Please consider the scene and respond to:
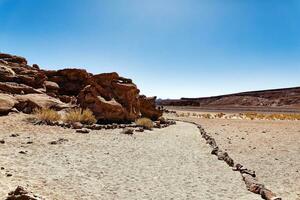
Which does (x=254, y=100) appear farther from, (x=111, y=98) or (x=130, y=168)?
(x=130, y=168)

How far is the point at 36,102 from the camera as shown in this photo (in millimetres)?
24734

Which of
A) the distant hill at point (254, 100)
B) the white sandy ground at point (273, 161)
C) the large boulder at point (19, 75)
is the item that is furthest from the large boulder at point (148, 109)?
the distant hill at point (254, 100)

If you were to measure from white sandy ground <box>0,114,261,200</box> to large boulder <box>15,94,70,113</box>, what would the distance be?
8262 millimetres

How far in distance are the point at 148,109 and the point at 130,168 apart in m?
24.3

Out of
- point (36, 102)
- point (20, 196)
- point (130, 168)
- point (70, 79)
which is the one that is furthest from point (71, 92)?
point (20, 196)

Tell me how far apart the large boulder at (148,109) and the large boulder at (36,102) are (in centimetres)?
882

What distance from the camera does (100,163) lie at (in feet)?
36.1

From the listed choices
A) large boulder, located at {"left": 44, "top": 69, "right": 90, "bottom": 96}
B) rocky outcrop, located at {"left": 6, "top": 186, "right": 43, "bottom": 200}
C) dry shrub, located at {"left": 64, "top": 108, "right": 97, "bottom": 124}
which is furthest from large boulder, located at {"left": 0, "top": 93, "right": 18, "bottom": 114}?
rocky outcrop, located at {"left": 6, "top": 186, "right": 43, "bottom": 200}

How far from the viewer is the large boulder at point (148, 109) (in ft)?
113

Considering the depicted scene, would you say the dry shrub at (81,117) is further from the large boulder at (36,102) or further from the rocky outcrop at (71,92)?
the large boulder at (36,102)

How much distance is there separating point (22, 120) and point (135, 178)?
12.5 meters

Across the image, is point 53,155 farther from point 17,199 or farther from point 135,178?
point 17,199

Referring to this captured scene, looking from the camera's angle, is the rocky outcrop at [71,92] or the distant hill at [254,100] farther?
the distant hill at [254,100]

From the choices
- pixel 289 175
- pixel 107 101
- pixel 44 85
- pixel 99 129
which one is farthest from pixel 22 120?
pixel 289 175
